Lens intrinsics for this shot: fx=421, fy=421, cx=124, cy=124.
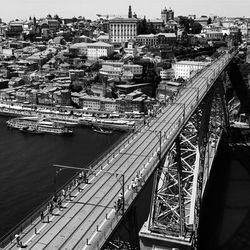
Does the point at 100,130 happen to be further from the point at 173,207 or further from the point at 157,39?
the point at 157,39

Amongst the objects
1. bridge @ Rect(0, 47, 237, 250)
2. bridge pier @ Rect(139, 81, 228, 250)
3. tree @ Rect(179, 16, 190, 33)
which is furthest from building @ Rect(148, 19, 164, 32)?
bridge pier @ Rect(139, 81, 228, 250)

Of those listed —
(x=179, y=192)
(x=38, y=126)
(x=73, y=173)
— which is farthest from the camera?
(x=38, y=126)

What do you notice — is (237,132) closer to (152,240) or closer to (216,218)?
(216,218)

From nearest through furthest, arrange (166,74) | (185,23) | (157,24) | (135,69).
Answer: (135,69), (166,74), (157,24), (185,23)

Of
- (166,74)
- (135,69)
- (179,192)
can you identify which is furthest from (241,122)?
(179,192)

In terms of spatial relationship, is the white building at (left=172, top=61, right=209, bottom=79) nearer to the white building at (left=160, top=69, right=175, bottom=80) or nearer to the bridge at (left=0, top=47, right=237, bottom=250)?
the white building at (left=160, top=69, right=175, bottom=80)

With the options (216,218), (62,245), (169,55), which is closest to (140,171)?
(62,245)
